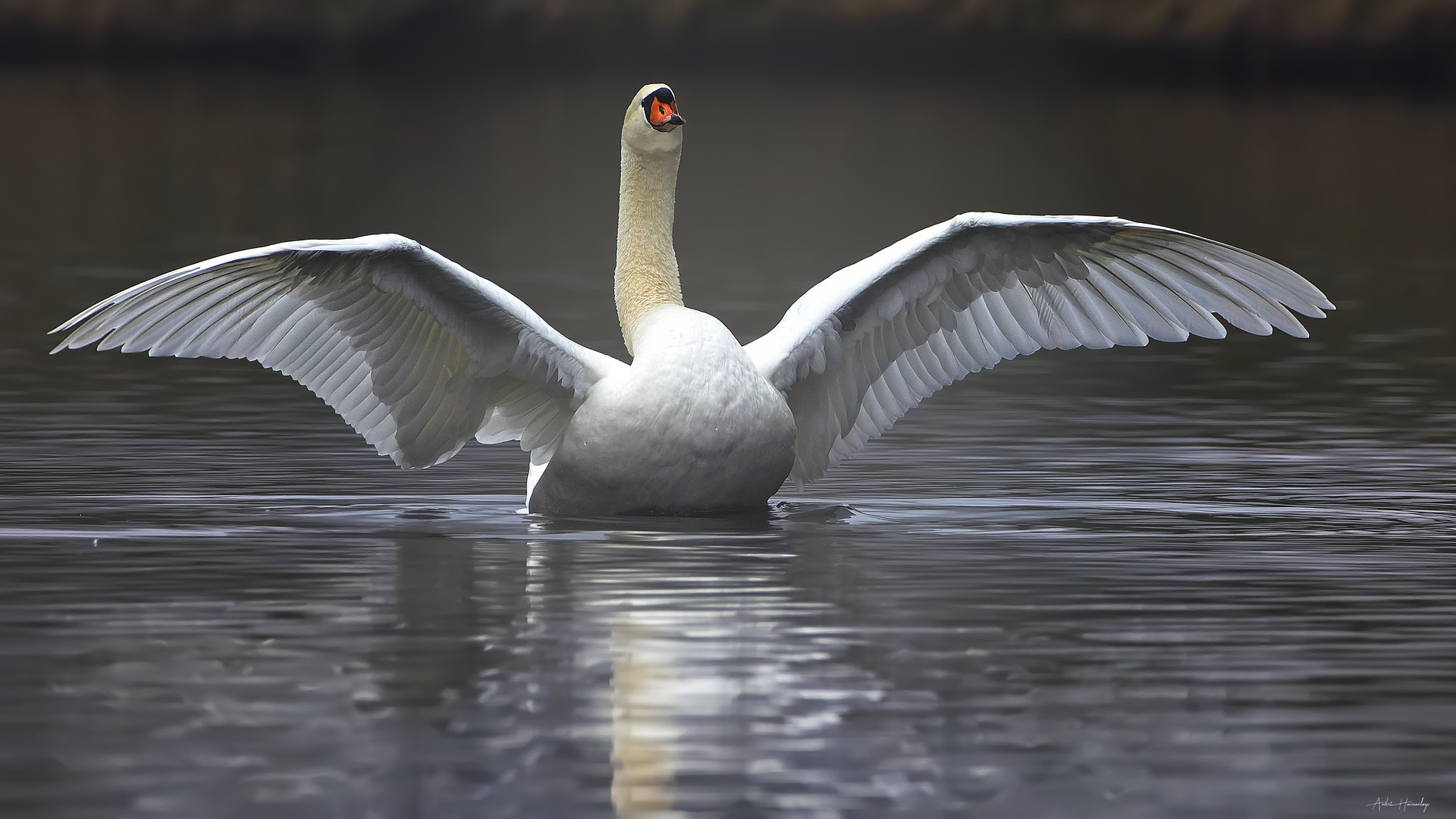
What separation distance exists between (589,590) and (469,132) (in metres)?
61.6

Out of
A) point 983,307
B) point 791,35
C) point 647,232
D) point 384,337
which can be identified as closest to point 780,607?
point 384,337

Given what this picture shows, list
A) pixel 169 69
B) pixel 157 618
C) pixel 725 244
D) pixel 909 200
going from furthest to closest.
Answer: pixel 169 69 → pixel 909 200 → pixel 725 244 → pixel 157 618

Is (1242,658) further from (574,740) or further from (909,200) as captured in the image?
(909,200)

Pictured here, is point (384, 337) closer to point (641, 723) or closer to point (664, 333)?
point (664, 333)

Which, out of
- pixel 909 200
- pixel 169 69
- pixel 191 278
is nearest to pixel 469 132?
pixel 169 69

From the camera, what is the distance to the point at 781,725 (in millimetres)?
7633

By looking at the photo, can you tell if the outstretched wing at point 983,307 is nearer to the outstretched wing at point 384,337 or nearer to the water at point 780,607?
the water at point 780,607

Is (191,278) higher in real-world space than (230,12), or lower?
lower

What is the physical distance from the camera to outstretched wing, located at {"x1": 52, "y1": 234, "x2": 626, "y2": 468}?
1102 cm

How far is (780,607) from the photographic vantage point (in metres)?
9.48

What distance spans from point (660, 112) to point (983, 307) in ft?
6.30

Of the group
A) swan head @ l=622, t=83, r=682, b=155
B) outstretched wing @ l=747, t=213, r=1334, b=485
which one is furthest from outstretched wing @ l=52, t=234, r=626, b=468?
swan head @ l=622, t=83, r=682, b=155

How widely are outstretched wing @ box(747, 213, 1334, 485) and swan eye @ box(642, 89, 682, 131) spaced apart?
3.63 feet

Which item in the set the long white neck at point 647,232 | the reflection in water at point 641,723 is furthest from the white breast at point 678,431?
the reflection in water at point 641,723
